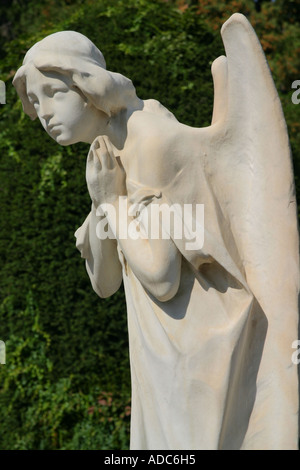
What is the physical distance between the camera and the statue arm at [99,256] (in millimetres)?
3967

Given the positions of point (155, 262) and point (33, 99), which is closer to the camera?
point (155, 262)

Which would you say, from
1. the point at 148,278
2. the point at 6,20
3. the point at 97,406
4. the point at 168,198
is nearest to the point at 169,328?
the point at 148,278

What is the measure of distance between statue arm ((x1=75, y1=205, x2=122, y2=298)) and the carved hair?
455 millimetres

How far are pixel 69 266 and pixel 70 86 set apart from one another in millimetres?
4195

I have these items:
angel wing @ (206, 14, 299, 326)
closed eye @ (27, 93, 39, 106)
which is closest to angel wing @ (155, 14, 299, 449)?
angel wing @ (206, 14, 299, 326)

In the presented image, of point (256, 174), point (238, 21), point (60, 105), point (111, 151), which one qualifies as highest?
point (238, 21)

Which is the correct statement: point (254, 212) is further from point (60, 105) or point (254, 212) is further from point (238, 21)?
point (60, 105)

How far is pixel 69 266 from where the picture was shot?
7.88 metres

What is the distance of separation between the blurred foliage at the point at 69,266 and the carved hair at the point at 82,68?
4069mm

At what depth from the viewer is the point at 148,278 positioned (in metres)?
3.65

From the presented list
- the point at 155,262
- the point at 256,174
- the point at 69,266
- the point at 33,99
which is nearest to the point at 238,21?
the point at 256,174

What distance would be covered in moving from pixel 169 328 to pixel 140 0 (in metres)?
5.38

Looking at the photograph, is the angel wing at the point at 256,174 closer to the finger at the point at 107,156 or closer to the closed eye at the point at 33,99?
the finger at the point at 107,156

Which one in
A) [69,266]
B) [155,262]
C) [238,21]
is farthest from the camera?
[69,266]
